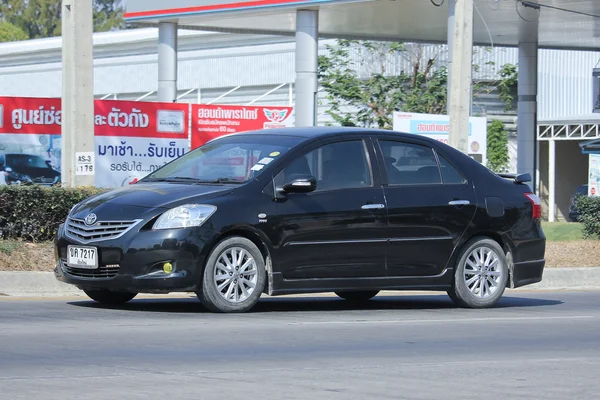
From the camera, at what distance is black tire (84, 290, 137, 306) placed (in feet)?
35.6

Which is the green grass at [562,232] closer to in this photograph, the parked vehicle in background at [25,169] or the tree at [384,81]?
the parked vehicle in background at [25,169]

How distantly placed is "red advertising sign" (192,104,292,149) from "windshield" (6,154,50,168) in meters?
3.19

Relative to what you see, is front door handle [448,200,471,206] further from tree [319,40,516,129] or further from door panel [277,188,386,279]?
tree [319,40,516,129]

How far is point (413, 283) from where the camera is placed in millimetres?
11172

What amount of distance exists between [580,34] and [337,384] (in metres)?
28.3

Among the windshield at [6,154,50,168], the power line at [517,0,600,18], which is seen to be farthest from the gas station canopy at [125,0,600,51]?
the windshield at [6,154,50,168]

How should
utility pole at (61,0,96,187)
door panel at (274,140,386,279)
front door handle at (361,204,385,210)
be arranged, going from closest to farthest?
door panel at (274,140,386,279) → front door handle at (361,204,385,210) → utility pole at (61,0,96,187)

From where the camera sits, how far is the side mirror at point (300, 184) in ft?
33.7

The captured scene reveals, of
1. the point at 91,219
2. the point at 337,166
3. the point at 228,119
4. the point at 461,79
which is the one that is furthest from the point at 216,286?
the point at 228,119

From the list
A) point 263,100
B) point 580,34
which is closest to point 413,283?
point 580,34

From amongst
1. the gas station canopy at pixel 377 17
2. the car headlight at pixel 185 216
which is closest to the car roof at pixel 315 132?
the car headlight at pixel 185 216

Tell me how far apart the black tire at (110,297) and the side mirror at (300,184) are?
1.87 metres

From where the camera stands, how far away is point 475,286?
11633 millimetres

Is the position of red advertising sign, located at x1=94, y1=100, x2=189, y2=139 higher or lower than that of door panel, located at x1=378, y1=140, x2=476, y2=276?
higher
